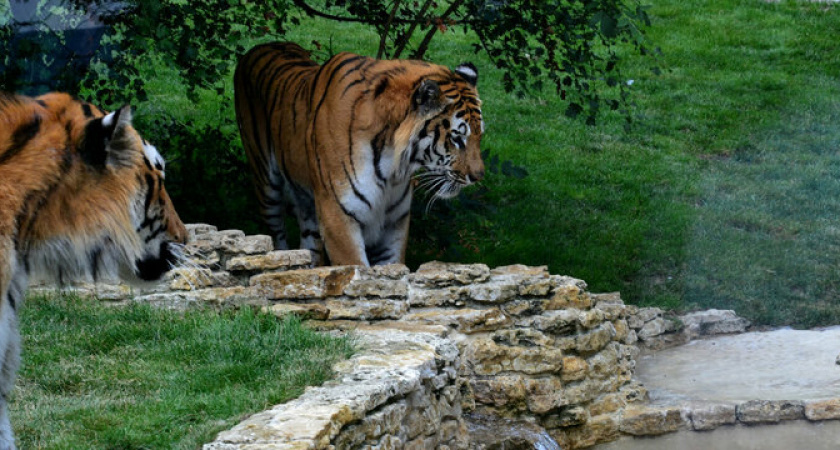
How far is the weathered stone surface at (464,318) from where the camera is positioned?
19.3 ft

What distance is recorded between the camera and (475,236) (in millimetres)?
8469

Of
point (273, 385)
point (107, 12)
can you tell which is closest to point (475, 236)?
point (107, 12)

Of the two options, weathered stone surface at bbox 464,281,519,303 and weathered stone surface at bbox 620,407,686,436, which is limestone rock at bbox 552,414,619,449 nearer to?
weathered stone surface at bbox 620,407,686,436

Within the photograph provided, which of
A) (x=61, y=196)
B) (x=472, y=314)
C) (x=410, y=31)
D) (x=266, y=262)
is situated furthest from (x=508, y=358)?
(x=410, y=31)

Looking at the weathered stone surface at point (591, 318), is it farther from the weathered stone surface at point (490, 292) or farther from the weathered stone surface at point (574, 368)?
the weathered stone surface at point (490, 292)

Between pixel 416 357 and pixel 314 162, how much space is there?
96.4 inches

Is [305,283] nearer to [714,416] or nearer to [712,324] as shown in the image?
[714,416]

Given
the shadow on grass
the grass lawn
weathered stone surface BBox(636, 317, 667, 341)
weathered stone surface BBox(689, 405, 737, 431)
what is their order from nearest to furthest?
weathered stone surface BBox(689, 405, 737, 431)
weathered stone surface BBox(636, 317, 667, 341)
the shadow on grass
the grass lawn

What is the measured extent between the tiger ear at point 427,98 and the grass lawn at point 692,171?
5.30 ft

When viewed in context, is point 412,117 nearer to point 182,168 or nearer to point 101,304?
point 101,304

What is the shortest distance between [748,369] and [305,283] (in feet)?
10.3

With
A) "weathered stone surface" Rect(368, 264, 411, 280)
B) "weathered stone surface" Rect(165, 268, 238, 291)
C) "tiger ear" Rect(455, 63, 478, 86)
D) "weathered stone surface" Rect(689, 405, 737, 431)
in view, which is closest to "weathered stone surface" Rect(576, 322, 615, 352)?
"weathered stone surface" Rect(689, 405, 737, 431)

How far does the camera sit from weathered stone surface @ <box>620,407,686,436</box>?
634 centimetres

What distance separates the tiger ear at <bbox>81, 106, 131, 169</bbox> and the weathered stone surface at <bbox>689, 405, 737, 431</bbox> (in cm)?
404
